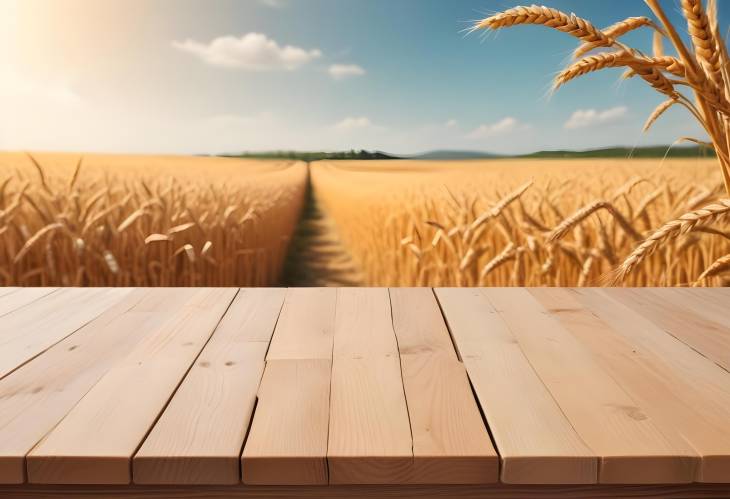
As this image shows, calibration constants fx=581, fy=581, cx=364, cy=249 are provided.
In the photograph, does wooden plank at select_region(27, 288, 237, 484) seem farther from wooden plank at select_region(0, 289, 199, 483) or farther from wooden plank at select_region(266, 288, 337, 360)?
wooden plank at select_region(266, 288, 337, 360)

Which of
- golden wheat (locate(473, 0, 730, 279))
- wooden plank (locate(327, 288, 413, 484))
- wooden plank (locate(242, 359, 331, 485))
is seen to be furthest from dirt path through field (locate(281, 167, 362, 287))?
wooden plank (locate(242, 359, 331, 485))

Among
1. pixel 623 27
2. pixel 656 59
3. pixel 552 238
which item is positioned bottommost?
pixel 552 238

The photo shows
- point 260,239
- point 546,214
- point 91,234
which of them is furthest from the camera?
point 260,239

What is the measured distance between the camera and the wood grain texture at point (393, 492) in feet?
1.99

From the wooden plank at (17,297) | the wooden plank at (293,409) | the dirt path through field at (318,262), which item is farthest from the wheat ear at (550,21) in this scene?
the dirt path through field at (318,262)

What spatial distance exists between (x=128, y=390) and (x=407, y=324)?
1.54 feet

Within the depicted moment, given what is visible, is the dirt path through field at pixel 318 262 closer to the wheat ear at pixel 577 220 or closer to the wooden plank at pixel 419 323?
the wheat ear at pixel 577 220

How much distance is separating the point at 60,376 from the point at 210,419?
0.87ft

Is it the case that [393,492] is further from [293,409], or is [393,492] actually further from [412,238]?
[412,238]

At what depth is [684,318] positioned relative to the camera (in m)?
1.07

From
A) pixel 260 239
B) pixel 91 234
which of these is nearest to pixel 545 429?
pixel 91 234

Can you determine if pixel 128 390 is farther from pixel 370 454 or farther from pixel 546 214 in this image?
pixel 546 214

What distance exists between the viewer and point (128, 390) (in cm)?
72

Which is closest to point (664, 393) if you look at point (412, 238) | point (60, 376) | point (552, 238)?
point (552, 238)
